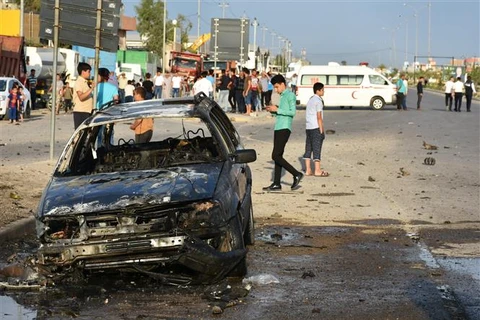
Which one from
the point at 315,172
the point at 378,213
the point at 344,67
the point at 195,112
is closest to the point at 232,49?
the point at 344,67

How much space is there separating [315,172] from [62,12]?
5.42 meters

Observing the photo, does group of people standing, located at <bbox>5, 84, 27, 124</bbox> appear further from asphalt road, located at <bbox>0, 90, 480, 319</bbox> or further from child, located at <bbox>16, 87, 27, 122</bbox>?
asphalt road, located at <bbox>0, 90, 480, 319</bbox>

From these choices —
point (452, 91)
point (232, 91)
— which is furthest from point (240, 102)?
point (452, 91)

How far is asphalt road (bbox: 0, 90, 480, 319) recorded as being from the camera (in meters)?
7.86

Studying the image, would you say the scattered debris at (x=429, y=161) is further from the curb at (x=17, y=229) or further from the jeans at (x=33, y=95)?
the jeans at (x=33, y=95)

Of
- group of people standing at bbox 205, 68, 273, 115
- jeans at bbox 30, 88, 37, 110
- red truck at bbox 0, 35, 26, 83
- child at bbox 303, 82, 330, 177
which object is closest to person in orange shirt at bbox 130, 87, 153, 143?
child at bbox 303, 82, 330, 177

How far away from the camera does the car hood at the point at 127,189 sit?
8.48 meters

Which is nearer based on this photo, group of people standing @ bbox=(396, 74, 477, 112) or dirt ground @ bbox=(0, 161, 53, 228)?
dirt ground @ bbox=(0, 161, 53, 228)

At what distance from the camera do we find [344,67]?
179ft

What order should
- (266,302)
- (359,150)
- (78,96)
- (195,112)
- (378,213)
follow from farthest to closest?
(359,150)
(78,96)
(378,213)
(195,112)
(266,302)

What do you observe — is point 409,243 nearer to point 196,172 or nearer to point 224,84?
point 196,172

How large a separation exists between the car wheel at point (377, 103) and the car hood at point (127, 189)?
44.8 m

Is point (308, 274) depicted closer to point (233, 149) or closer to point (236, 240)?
point (236, 240)

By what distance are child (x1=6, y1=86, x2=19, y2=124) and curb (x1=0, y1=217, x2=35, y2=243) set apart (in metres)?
23.0
